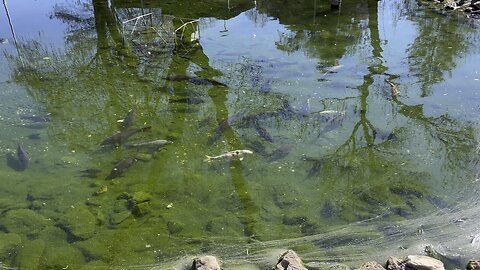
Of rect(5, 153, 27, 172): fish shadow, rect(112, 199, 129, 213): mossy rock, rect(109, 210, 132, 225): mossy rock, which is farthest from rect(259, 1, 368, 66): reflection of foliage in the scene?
rect(5, 153, 27, 172): fish shadow

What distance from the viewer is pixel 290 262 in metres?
5.50

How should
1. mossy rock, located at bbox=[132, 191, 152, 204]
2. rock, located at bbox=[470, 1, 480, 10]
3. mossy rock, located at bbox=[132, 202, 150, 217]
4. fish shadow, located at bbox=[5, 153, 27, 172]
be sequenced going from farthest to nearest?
rock, located at bbox=[470, 1, 480, 10] → fish shadow, located at bbox=[5, 153, 27, 172] → mossy rock, located at bbox=[132, 191, 152, 204] → mossy rock, located at bbox=[132, 202, 150, 217]

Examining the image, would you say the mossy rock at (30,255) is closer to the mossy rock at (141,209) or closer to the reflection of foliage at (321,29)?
the mossy rock at (141,209)

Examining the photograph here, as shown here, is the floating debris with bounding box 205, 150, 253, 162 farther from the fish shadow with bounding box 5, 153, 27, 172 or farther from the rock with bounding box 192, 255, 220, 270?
the fish shadow with bounding box 5, 153, 27, 172

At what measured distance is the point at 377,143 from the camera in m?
8.32

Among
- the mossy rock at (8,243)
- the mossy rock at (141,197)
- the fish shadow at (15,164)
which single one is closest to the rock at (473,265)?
the mossy rock at (141,197)

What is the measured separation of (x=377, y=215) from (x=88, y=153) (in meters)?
5.08

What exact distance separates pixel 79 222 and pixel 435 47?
34.3 ft

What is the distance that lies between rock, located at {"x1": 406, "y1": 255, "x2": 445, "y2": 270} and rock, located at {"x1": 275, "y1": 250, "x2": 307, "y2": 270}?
1.27m

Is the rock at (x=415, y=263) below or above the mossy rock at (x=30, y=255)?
above

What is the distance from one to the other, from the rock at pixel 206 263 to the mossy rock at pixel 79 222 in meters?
1.80

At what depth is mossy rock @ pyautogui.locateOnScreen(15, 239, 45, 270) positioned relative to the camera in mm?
5906

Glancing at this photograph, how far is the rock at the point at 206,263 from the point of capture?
550cm

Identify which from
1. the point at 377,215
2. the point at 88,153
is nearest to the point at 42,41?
the point at 88,153
